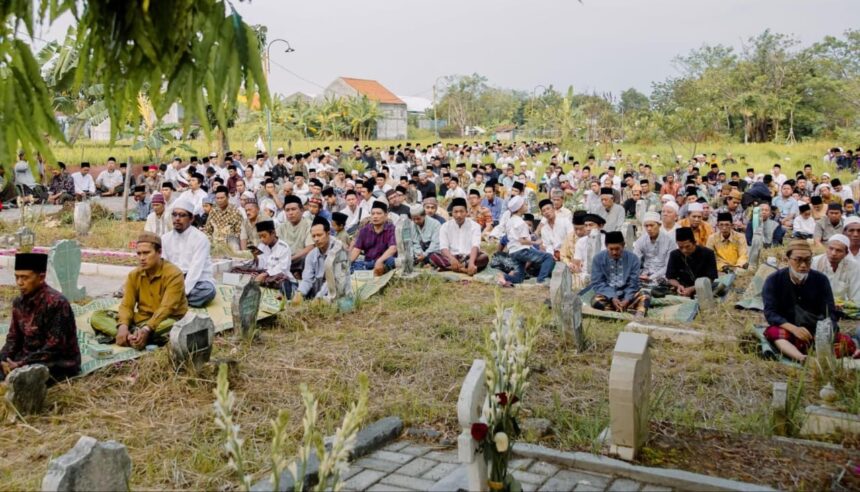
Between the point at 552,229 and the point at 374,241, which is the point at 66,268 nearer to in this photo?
the point at 374,241

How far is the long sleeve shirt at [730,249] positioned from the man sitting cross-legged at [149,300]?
7.15 metres

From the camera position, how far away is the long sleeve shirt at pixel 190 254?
8594 millimetres

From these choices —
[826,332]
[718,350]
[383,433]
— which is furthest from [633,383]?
[718,350]

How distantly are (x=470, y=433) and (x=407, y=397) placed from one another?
2033mm

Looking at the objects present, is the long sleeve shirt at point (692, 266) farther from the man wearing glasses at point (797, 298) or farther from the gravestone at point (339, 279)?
the gravestone at point (339, 279)

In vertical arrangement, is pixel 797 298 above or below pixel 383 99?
below

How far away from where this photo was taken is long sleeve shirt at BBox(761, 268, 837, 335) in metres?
6.81

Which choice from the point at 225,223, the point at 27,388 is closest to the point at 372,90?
the point at 225,223

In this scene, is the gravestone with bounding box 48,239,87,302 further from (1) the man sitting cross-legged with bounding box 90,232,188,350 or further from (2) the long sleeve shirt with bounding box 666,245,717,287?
(2) the long sleeve shirt with bounding box 666,245,717,287

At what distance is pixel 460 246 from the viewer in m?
11.4

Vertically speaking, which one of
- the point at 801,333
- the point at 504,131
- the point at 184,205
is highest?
the point at 504,131

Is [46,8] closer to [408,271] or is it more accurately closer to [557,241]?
[408,271]

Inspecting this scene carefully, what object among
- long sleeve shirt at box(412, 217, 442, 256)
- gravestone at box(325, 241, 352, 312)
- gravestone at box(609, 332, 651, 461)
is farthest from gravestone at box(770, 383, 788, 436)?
long sleeve shirt at box(412, 217, 442, 256)

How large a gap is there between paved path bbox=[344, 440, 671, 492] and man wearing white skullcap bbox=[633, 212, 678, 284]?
5978mm
